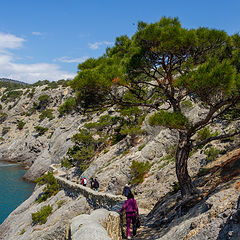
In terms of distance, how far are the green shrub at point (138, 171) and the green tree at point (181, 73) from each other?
34.0 ft

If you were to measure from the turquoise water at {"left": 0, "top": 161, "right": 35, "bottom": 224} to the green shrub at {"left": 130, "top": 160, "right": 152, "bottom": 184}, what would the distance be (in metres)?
17.6

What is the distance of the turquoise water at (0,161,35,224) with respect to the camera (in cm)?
2953

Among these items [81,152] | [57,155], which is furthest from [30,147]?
[81,152]

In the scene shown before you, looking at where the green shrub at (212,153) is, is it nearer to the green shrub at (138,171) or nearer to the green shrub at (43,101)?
the green shrub at (138,171)

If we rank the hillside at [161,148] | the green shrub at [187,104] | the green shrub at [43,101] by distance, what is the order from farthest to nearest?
the green shrub at [43,101] → the green shrub at [187,104] → the hillside at [161,148]

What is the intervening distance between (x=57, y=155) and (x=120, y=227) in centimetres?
3977

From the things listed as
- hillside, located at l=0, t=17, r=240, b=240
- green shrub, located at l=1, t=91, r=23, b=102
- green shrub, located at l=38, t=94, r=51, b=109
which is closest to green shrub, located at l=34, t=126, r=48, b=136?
green shrub, located at l=38, t=94, r=51, b=109

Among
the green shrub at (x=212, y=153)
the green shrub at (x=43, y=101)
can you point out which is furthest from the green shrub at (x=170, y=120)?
the green shrub at (x=43, y=101)

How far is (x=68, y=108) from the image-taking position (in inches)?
418

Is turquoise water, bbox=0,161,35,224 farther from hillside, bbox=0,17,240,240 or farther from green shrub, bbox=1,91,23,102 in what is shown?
green shrub, bbox=1,91,23,102

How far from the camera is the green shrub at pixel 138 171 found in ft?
62.1

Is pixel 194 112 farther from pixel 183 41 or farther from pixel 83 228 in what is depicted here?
pixel 83 228

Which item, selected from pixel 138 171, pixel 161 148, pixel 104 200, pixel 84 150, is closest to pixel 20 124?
pixel 84 150

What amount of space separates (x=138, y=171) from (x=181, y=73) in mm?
12078
